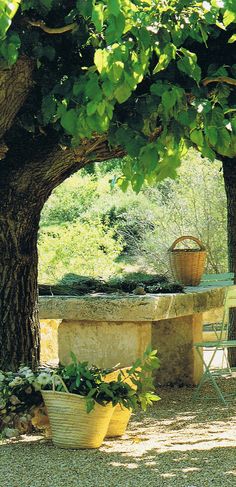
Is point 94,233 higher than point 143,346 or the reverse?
higher

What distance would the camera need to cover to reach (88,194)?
2131 centimetres

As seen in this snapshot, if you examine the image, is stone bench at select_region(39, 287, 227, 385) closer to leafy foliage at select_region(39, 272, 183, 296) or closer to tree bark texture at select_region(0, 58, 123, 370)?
leafy foliage at select_region(39, 272, 183, 296)

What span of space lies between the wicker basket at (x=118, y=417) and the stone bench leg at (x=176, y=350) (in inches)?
102

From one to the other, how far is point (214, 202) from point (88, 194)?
571cm

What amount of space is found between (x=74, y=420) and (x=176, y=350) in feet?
11.2

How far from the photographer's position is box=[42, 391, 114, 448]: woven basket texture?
5.86 meters

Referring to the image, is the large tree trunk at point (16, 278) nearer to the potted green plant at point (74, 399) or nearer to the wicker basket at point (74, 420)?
the potted green plant at point (74, 399)

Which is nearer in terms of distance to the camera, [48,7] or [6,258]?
[48,7]

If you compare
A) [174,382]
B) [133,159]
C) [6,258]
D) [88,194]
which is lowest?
[174,382]

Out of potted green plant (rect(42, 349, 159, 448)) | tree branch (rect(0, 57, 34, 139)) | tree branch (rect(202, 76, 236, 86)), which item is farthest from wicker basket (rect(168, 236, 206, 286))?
tree branch (rect(202, 76, 236, 86))

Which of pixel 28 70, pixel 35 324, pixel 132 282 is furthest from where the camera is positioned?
pixel 132 282

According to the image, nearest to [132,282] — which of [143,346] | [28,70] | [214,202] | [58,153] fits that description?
[143,346]

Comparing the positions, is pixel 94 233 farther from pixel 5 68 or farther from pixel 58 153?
pixel 5 68

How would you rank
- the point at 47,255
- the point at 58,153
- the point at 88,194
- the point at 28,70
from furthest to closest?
the point at 88,194, the point at 47,255, the point at 58,153, the point at 28,70
